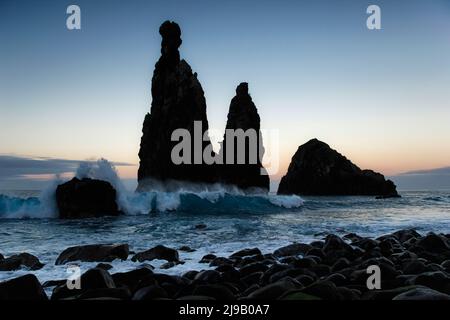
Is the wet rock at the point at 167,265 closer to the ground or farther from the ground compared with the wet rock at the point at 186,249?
farther from the ground

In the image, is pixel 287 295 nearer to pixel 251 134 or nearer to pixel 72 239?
pixel 72 239

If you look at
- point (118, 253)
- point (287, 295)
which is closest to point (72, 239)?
point (118, 253)

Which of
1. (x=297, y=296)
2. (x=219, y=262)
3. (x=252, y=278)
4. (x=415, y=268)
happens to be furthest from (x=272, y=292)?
(x=219, y=262)

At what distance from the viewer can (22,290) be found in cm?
530

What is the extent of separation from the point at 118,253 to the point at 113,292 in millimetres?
4841

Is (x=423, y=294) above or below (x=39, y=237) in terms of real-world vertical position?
above

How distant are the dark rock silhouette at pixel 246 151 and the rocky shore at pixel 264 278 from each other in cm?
5634

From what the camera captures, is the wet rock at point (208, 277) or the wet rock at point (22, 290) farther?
the wet rock at point (208, 277)

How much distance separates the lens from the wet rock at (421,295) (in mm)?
3995

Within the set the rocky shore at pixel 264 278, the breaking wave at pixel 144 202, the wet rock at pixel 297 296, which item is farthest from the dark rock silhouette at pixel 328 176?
the wet rock at pixel 297 296

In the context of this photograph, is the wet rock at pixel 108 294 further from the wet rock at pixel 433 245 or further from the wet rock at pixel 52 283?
the wet rock at pixel 433 245

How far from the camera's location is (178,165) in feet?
185
